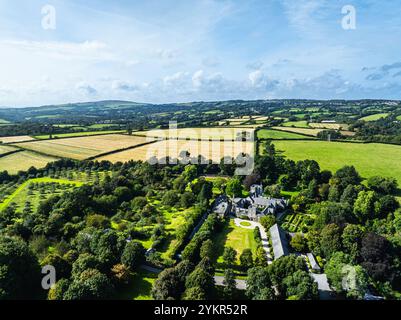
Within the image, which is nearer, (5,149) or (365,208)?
(365,208)

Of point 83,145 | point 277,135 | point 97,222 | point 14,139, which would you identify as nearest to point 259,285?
point 97,222

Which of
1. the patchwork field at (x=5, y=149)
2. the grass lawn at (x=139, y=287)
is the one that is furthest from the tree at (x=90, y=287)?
the patchwork field at (x=5, y=149)

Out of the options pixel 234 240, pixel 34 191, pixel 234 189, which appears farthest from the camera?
pixel 34 191

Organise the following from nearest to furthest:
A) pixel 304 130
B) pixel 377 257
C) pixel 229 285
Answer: pixel 229 285
pixel 377 257
pixel 304 130

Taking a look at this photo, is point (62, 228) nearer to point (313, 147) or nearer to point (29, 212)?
point (29, 212)

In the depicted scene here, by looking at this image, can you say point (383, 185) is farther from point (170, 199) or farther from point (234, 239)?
point (170, 199)

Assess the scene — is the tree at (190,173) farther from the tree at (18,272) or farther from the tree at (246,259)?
the tree at (18,272)
